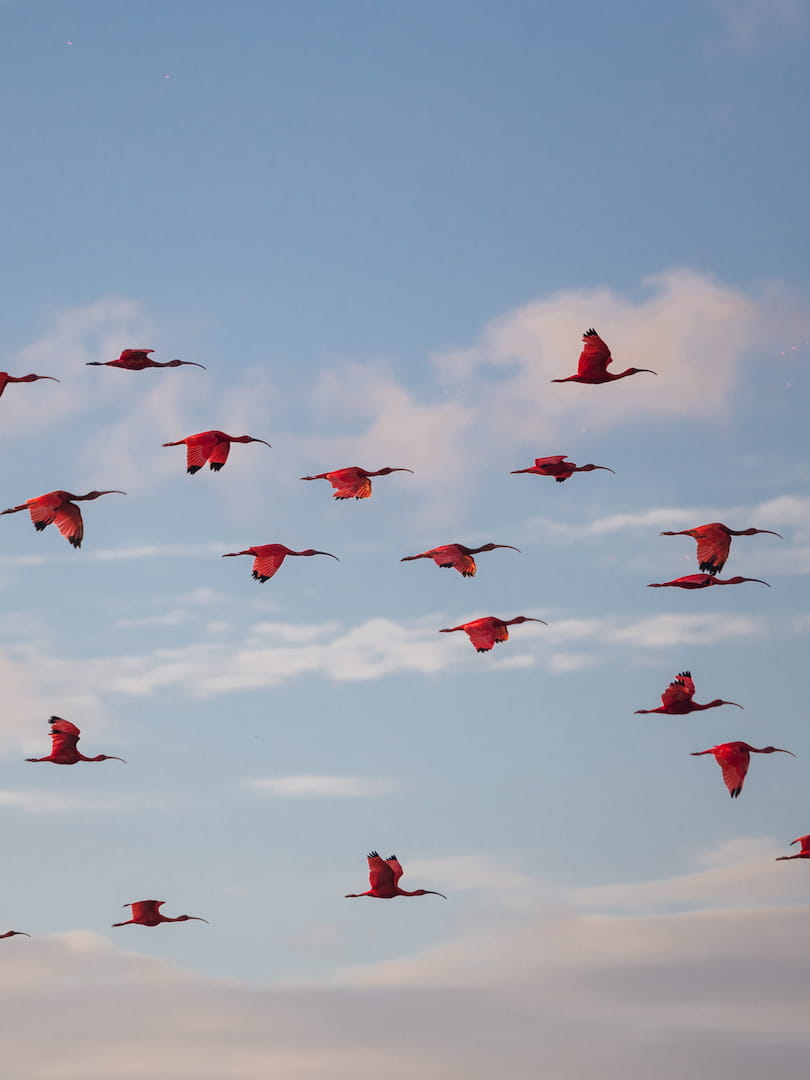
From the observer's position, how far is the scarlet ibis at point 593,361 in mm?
43750

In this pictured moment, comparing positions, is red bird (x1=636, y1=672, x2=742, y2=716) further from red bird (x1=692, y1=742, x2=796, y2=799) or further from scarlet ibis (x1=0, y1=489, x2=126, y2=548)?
scarlet ibis (x1=0, y1=489, x2=126, y2=548)

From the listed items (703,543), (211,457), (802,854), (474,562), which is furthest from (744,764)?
(211,457)

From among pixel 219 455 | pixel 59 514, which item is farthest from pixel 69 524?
pixel 219 455

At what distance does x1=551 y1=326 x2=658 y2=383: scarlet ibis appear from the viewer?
A: 43.8 metres

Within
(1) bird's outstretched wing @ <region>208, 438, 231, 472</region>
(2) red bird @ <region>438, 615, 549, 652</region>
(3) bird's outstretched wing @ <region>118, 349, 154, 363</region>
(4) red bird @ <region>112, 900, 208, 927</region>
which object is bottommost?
→ (4) red bird @ <region>112, 900, 208, 927</region>

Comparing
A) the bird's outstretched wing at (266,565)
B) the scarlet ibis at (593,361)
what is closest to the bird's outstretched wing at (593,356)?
the scarlet ibis at (593,361)

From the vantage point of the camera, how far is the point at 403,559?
46094 mm

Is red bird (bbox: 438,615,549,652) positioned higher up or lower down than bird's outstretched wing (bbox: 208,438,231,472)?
lower down

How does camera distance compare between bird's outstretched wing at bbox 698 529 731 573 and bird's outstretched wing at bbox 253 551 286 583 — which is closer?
bird's outstretched wing at bbox 698 529 731 573

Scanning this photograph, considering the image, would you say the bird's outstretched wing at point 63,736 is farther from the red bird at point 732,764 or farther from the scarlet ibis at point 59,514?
the red bird at point 732,764

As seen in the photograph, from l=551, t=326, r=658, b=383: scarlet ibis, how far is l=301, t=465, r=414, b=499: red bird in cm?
617

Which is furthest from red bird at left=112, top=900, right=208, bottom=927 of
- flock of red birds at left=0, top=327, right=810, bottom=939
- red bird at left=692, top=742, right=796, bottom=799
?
red bird at left=692, top=742, right=796, bottom=799

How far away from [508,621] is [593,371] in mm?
8842

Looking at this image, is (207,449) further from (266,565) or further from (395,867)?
(395,867)
